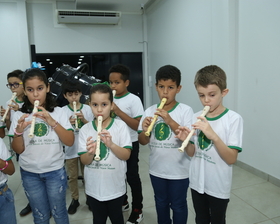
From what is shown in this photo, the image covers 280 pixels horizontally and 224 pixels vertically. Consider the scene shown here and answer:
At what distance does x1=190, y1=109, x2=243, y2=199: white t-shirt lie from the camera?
1193 millimetres

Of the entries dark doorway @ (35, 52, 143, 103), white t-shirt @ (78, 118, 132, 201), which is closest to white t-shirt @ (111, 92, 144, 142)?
white t-shirt @ (78, 118, 132, 201)

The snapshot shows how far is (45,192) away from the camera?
1.46 m

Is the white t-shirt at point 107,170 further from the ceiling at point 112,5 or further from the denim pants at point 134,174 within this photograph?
the ceiling at point 112,5

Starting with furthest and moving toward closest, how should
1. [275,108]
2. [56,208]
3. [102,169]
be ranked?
1. [275,108]
2. [56,208]
3. [102,169]

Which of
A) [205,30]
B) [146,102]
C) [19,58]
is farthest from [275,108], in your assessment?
[19,58]

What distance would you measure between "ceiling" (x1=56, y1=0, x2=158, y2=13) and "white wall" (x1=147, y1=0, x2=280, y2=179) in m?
1.46

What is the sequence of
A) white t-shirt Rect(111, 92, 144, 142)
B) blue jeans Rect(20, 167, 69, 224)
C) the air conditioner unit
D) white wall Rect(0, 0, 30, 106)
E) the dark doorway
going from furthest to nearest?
→ the dark doorway → white wall Rect(0, 0, 30, 106) → the air conditioner unit → white t-shirt Rect(111, 92, 144, 142) → blue jeans Rect(20, 167, 69, 224)

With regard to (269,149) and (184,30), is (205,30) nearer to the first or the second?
(184,30)

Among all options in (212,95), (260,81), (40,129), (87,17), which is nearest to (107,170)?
(40,129)

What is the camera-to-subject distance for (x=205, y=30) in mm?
3559

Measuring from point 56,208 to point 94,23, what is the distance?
4.95m

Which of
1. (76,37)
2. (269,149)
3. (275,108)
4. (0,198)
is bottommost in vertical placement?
(269,149)

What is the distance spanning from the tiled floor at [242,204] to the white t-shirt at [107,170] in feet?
2.66

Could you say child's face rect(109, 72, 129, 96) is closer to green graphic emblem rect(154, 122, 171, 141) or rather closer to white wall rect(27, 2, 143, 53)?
green graphic emblem rect(154, 122, 171, 141)
